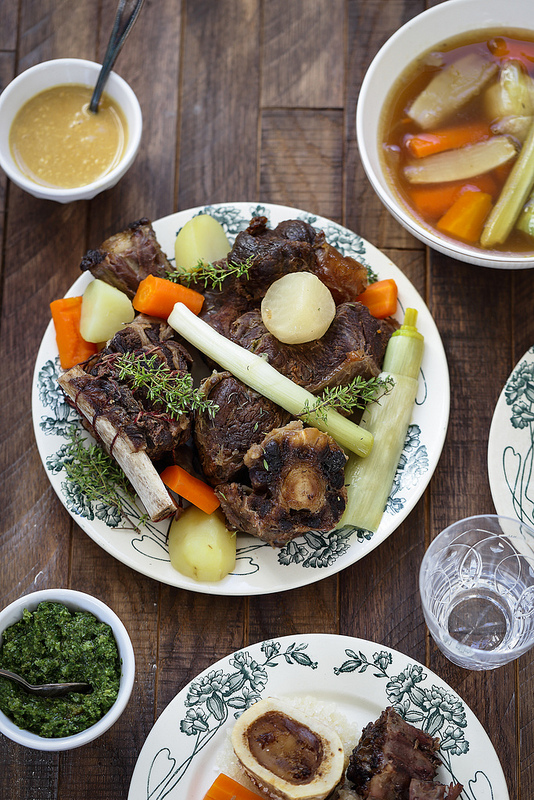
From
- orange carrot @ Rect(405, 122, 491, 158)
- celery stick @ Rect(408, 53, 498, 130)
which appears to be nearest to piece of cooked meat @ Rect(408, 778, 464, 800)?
orange carrot @ Rect(405, 122, 491, 158)

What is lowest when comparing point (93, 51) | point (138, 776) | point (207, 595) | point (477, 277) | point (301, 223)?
point (138, 776)

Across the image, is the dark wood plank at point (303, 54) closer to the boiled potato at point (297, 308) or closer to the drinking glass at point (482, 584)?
the boiled potato at point (297, 308)

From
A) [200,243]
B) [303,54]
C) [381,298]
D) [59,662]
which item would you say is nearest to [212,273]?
[200,243]

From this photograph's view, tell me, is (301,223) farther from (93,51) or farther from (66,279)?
(93,51)

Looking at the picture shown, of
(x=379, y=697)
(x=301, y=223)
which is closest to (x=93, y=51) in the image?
(x=301, y=223)

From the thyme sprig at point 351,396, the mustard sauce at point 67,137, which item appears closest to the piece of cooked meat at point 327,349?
the thyme sprig at point 351,396

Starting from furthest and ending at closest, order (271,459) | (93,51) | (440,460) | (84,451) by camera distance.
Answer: (93,51) → (440,460) → (84,451) → (271,459)

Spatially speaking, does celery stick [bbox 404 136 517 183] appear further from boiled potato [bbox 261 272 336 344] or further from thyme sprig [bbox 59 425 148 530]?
thyme sprig [bbox 59 425 148 530]
